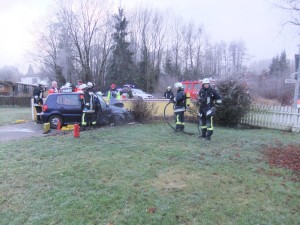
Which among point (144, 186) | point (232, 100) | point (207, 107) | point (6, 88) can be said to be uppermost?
point (6, 88)

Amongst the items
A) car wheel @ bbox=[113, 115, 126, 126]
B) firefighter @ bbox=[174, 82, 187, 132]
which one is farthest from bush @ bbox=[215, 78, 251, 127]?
car wheel @ bbox=[113, 115, 126, 126]

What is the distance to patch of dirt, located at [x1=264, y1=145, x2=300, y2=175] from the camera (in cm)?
559

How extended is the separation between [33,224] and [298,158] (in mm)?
5509

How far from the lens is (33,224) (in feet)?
10.8

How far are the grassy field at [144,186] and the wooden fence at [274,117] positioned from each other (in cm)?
510

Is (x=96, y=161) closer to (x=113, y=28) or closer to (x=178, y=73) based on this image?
(x=113, y=28)

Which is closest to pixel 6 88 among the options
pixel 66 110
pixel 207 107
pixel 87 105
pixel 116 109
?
pixel 66 110

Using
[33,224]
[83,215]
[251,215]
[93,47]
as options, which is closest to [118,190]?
[83,215]

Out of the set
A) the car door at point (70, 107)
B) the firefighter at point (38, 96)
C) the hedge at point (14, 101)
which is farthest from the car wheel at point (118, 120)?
the hedge at point (14, 101)

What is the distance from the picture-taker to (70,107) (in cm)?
1117

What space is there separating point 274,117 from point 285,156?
242 inches

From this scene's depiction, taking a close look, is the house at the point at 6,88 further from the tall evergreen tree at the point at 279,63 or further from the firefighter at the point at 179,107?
the firefighter at the point at 179,107

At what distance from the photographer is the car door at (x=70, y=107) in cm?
1114

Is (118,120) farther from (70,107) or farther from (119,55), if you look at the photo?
(119,55)
